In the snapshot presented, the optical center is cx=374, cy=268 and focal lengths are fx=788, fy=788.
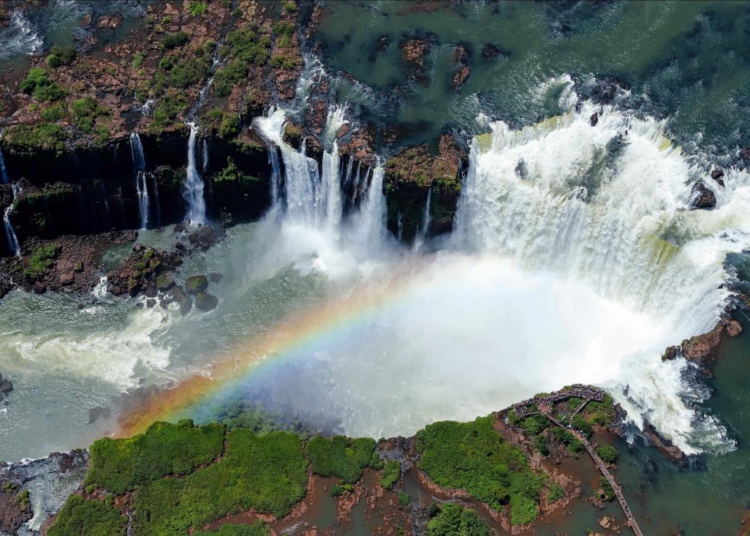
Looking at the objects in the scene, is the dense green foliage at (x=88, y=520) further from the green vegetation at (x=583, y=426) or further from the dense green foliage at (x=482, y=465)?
the green vegetation at (x=583, y=426)

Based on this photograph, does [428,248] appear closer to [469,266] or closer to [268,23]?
[469,266]

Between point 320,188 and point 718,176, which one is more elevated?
point 718,176

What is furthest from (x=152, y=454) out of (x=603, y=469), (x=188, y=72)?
(x=188, y=72)

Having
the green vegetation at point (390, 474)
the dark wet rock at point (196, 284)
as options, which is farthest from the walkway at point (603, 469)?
the dark wet rock at point (196, 284)

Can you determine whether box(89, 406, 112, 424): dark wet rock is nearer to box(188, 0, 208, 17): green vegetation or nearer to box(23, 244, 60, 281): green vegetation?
box(23, 244, 60, 281): green vegetation

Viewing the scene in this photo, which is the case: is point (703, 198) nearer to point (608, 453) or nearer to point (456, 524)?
point (608, 453)

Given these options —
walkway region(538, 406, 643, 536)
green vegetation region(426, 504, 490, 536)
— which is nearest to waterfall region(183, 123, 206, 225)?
walkway region(538, 406, 643, 536)
